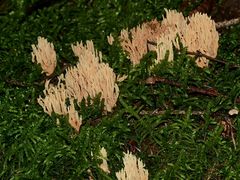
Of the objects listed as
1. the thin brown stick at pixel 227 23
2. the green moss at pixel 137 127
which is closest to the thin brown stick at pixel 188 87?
the green moss at pixel 137 127

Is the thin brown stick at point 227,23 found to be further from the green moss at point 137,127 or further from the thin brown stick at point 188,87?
the thin brown stick at point 188,87

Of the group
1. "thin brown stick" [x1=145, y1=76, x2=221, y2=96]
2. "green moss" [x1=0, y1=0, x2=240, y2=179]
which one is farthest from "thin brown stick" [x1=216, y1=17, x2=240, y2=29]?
"thin brown stick" [x1=145, y1=76, x2=221, y2=96]

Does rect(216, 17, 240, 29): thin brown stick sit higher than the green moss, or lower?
higher

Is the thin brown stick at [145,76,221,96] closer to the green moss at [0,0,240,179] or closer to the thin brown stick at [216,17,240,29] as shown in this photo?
the green moss at [0,0,240,179]

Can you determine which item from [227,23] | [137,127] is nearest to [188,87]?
[137,127]

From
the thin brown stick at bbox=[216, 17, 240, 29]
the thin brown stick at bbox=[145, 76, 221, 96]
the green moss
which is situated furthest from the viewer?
the thin brown stick at bbox=[216, 17, 240, 29]

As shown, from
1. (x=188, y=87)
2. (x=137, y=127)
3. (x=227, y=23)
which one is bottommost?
(x=137, y=127)

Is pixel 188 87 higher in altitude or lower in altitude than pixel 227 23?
lower

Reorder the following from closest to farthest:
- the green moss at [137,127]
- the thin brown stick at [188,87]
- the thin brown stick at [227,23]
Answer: the green moss at [137,127], the thin brown stick at [188,87], the thin brown stick at [227,23]

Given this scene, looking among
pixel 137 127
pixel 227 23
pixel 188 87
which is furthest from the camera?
pixel 227 23

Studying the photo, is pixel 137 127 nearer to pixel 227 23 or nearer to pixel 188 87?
pixel 188 87

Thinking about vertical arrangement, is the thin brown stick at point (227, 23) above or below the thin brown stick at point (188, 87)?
above
